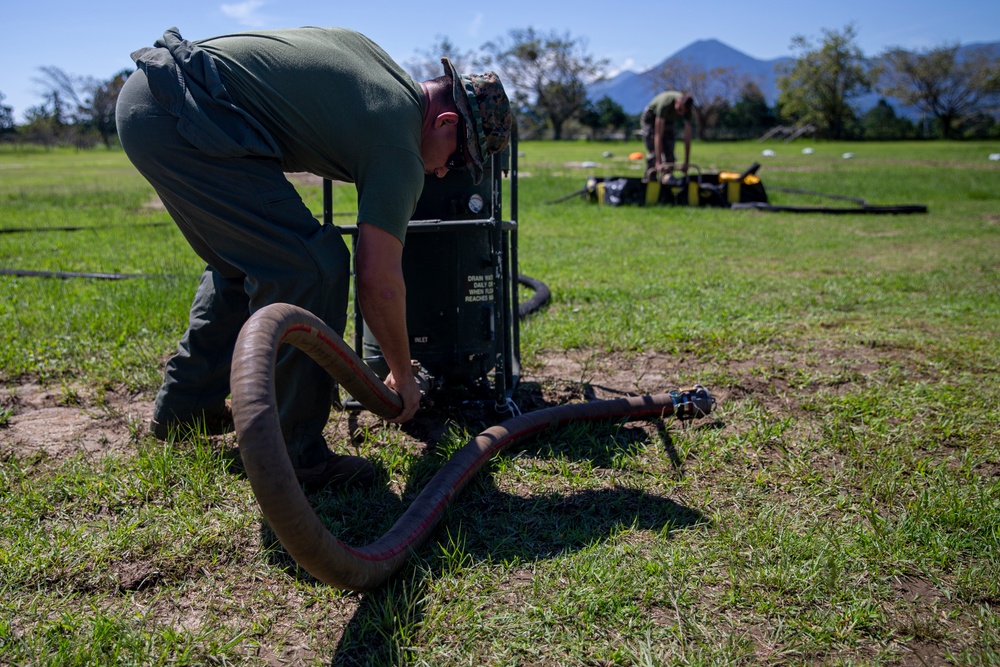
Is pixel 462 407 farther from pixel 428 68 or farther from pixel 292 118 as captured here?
pixel 428 68

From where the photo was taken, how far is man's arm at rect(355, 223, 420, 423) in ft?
7.29

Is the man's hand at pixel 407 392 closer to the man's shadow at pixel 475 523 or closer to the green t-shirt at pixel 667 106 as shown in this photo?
the man's shadow at pixel 475 523

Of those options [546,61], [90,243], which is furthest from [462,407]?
[546,61]

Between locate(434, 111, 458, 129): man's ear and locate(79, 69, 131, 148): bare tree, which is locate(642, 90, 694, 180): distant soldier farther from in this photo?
locate(79, 69, 131, 148): bare tree

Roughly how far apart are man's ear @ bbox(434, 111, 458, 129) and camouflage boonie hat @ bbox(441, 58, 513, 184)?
0.11 ft

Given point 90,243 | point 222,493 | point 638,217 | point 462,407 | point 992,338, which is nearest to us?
point 222,493

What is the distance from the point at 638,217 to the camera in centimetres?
1028

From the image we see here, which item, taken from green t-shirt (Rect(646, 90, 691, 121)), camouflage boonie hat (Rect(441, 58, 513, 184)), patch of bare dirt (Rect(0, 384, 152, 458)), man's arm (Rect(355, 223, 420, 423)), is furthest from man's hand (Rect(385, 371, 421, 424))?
green t-shirt (Rect(646, 90, 691, 121))

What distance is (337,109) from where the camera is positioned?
2.30 meters

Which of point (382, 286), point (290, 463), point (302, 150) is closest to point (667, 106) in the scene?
point (302, 150)

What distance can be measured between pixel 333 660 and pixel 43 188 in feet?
57.0

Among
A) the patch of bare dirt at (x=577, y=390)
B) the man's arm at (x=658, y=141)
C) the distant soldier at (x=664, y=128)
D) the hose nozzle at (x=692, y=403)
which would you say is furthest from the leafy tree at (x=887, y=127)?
Answer: the hose nozzle at (x=692, y=403)

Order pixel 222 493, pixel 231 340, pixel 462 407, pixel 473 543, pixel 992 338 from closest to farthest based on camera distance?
pixel 473 543
pixel 222 493
pixel 231 340
pixel 462 407
pixel 992 338

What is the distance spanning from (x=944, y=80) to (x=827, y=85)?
890 centimetres
